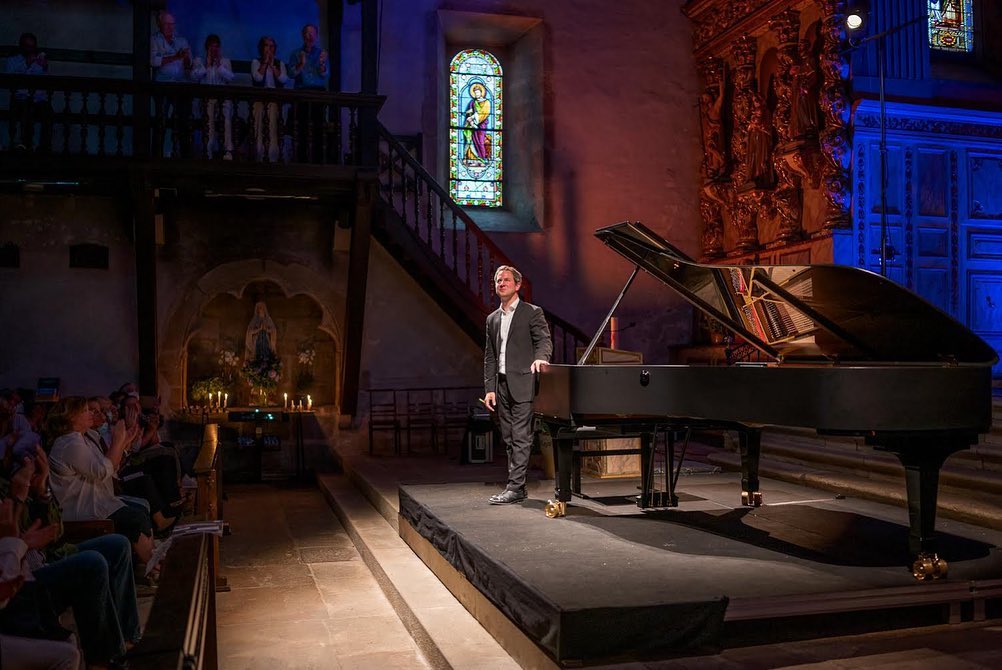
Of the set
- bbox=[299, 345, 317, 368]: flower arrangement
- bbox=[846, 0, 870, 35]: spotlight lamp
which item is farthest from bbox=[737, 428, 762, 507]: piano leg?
bbox=[299, 345, 317, 368]: flower arrangement

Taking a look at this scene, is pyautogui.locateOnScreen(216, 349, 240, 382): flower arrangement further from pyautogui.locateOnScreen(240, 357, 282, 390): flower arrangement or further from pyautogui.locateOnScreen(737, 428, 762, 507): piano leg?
pyautogui.locateOnScreen(737, 428, 762, 507): piano leg

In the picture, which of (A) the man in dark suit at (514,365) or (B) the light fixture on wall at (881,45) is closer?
(A) the man in dark suit at (514,365)

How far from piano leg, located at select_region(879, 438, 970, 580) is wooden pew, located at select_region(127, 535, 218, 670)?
2.77 m

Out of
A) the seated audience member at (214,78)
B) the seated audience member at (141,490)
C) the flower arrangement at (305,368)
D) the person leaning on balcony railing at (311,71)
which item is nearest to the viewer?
the seated audience member at (141,490)

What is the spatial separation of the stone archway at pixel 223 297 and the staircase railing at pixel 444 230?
124 centimetres

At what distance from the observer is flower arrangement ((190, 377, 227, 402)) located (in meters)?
9.84

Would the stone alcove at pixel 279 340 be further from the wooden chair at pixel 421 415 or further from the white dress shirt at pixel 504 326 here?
the white dress shirt at pixel 504 326

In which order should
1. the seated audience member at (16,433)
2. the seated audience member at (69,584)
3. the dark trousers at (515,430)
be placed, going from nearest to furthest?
the seated audience member at (69,584) < the seated audience member at (16,433) < the dark trousers at (515,430)

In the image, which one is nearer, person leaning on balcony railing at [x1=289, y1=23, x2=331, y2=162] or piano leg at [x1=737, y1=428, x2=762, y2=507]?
piano leg at [x1=737, y1=428, x2=762, y2=507]

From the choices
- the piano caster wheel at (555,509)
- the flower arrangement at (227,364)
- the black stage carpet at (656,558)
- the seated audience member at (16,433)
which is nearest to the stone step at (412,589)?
the black stage carpet at (656,558)

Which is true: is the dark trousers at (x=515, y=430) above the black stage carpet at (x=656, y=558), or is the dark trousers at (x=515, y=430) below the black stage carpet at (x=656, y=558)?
above

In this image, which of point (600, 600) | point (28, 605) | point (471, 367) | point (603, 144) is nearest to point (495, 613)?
point (600, 600)

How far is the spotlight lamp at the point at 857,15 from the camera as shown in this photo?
8344 millimetres

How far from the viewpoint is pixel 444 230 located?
1034 cm
